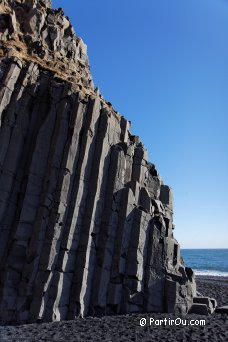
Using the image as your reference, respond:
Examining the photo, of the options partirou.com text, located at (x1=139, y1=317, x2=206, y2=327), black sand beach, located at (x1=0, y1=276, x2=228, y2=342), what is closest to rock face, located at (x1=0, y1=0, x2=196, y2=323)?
black sand beach, located at (x1=0, y1=276, x2=228, y2=342)

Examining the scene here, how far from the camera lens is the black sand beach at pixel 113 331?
13.4 m

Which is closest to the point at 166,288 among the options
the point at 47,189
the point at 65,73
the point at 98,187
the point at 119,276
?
the point at 119,276

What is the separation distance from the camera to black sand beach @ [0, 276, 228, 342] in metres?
13.4

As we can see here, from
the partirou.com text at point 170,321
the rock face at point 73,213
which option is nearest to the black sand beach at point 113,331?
the partirou.com text at point 170,321

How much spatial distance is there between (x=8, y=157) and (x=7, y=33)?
36.3 ft

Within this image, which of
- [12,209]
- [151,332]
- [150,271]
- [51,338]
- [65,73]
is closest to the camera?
[51,338]

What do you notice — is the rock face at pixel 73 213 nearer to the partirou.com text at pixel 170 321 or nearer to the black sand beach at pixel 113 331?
the black sand beach at pixel 113 331

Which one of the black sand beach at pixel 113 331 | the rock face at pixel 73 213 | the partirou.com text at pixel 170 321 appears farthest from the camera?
the rock face at pixel 73 213

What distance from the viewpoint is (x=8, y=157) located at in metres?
18.3

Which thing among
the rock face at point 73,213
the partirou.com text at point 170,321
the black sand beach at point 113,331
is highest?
the rock face at point 73,213

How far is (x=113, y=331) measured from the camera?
14.4 m

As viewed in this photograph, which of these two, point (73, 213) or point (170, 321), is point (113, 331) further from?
point (73, 213)

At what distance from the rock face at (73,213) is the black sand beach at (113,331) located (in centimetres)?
106

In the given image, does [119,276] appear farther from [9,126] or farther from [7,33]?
[7,33]
